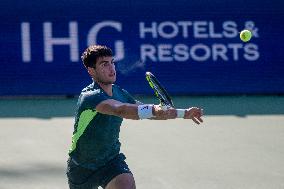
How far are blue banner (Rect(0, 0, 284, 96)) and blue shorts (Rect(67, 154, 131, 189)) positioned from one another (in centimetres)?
1242

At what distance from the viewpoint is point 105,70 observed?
4184 millimetres

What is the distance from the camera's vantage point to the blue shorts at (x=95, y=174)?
4328mm

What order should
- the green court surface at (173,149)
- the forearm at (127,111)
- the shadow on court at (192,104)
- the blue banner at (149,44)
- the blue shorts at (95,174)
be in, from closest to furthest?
the forearm at (127,111) → the blue shorts at (95,174) → the green court surface at (173,149) → the shadow on court at (192,104) → the blue banner at (149,44)

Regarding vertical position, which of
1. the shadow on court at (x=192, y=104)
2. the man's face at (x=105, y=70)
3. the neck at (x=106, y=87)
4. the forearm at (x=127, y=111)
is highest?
the man's face at (x=105, y=70)

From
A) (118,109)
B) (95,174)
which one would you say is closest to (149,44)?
(95,174)

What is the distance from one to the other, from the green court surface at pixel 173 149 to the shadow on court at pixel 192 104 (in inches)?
1.1

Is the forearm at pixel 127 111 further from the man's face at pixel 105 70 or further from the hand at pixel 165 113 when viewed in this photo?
the man's face at pixel 105 70

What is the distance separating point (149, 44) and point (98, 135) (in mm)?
12753

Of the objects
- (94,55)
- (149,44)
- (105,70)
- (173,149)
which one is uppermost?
(94,55)

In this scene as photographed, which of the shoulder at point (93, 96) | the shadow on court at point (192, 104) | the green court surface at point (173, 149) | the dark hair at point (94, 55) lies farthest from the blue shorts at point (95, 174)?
the shadow on court at point (192, 104)

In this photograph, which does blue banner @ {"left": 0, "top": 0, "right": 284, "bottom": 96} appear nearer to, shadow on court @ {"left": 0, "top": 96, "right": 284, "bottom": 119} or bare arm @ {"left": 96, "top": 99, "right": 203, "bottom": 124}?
shadow on court @ {"left": 0, "top": 96, "right": 284, "bottom": 119}

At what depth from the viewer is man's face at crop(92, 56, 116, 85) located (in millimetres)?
4184

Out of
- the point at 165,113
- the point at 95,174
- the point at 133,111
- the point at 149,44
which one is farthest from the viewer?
the point at 149,44

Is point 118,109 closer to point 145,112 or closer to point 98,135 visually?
point 145,112
